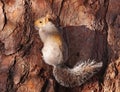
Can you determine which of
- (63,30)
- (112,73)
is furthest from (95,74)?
(63,30)

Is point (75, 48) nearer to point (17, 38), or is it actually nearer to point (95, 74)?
point (95, 74)

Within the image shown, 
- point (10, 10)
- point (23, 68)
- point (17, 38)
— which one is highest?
point (10, 10)

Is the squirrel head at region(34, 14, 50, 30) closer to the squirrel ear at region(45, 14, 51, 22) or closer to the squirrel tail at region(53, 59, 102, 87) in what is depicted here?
the squirrel ear at region(45, 14, 51, 22)

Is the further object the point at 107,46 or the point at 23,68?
the point at 107,46

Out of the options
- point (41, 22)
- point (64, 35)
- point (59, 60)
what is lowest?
point (59, 60)

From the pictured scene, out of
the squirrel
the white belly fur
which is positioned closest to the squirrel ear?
the squirrel

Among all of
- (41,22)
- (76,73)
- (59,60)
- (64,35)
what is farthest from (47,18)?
(76,73)

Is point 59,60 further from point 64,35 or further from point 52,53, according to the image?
point 64,35
